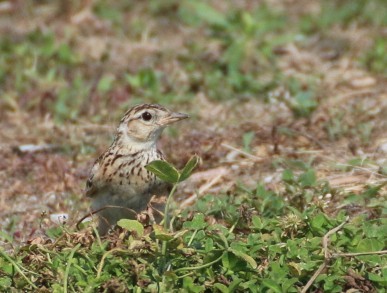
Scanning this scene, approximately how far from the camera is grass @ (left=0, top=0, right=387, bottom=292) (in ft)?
18.4

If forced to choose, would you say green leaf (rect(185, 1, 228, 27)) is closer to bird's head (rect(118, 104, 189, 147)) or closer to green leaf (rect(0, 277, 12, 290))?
bird's head (rect(118, 104, 189, 147))

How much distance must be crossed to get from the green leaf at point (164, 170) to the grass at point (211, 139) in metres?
0.27

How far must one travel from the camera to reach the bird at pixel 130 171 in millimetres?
6902

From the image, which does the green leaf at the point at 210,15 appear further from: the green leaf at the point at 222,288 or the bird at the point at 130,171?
the green leaf at the point at 222,288

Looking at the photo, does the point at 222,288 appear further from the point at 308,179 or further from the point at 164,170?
the point at 308,179

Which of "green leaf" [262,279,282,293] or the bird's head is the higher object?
the bird's head

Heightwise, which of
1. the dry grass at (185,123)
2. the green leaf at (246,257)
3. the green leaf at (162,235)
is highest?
the green leaf at (162,235)

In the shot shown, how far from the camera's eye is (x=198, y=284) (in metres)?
5.58

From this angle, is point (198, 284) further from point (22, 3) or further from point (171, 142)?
point (22, 3)

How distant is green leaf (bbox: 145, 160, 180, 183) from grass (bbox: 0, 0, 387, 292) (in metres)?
0.27

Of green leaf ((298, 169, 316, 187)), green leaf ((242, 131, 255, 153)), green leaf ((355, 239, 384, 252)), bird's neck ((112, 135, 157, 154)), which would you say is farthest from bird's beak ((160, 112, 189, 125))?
green leaf ((355, 239, 384, 252))

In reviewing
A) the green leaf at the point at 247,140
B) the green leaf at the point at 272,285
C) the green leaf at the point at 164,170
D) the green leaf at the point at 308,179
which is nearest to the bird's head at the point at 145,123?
the green leaf at the point at 308,179

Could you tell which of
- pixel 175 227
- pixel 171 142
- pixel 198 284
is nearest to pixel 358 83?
pixel 171 142

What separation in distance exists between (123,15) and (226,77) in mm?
2553
